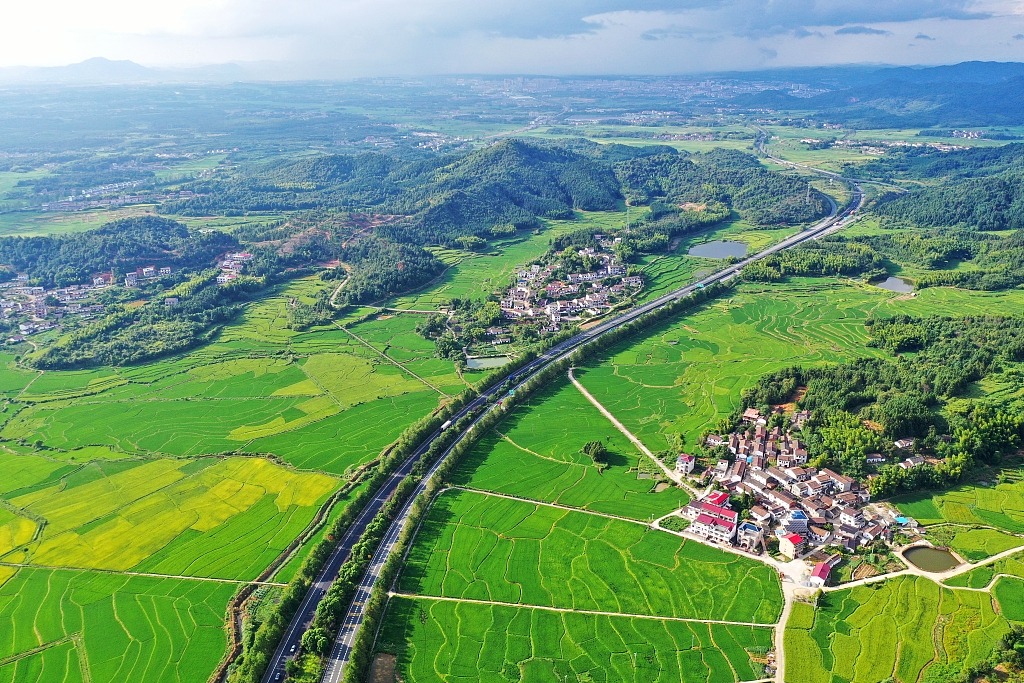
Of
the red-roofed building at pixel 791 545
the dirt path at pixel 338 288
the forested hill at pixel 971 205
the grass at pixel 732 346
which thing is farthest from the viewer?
the forested hill at pixel 971 205

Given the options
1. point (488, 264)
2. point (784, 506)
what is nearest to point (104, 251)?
point (488, 264)

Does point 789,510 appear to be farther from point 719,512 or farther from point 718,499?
point 719,512

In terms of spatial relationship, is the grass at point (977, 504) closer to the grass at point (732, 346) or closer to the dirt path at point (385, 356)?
the grass at point (732, 346)

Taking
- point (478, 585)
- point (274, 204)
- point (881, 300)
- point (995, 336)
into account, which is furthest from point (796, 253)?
point (274, 204)

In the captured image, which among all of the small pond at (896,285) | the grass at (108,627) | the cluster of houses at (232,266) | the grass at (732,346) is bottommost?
the grass at (108,627)

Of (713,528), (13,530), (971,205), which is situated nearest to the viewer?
(713,528)

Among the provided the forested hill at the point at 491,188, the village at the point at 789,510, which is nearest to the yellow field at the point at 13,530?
the village at the point at 789,510
